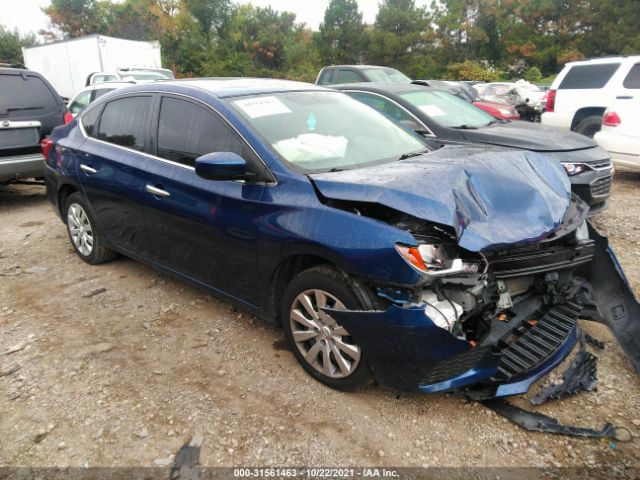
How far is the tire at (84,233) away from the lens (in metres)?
4.62

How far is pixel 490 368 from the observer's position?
2.53 m

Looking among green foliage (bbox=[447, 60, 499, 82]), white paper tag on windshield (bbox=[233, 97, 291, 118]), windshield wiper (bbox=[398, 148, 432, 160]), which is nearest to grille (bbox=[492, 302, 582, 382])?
windshield wiper (bbox=[398, 148, 432, 160])

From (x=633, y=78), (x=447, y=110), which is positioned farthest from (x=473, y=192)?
(x=633, y=78)

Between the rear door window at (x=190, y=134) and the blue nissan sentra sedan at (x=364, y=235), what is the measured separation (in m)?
0.01

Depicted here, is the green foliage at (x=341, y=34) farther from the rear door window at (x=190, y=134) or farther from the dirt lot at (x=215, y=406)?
the dirt lot at (x=215, y=406)

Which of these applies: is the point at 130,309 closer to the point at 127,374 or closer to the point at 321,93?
the point at 127,374

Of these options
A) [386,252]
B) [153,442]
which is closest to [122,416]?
[153,442]

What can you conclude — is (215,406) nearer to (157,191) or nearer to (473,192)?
(157,191)

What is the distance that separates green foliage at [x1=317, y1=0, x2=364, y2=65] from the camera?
41656 millimetres

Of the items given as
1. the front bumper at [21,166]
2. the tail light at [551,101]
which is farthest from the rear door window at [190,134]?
the tail light at [551,101]

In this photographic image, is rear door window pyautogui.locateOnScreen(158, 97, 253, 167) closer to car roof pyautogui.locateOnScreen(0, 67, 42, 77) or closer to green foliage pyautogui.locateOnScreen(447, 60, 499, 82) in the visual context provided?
car roof pyautogui.locateOnScreen(0, 67, 42, 77)

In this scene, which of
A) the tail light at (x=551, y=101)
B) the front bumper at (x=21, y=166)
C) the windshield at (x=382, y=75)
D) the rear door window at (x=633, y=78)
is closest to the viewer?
the front bumper at (x=21, y=166)

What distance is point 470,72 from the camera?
35.9 metres

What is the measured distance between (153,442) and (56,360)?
1.18m
